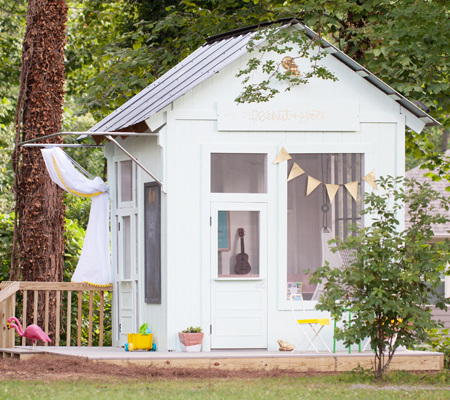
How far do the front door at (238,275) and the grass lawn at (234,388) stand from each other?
5.57ft

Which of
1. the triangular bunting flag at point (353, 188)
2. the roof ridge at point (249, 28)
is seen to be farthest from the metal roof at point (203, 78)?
the triangular bunting flag at point (353, 188)

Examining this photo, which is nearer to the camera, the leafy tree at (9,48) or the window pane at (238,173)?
the window pane at (238,173)

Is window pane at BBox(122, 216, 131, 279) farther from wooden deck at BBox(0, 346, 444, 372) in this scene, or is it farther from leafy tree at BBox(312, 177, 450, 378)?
leafy tree at BBox(312, 177, 450, 378)

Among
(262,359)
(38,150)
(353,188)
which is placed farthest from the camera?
(38,150)

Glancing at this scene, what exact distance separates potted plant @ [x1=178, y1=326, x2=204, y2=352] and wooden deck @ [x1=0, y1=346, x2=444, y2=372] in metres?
0.23

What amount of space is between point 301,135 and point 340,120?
569 mm

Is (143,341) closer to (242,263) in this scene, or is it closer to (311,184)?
(242,263)

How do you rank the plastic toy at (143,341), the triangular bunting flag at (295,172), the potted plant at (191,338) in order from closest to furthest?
the potted plant at (191,338) < the plastic toy at (143,341) < the triangular bunting flag at (295,172)

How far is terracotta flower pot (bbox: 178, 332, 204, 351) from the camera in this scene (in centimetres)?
1092

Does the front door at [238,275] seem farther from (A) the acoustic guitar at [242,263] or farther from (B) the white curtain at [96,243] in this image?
(B) the white curtain at [96,243]

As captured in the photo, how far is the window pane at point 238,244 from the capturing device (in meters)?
11.5

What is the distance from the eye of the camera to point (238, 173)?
11609mm

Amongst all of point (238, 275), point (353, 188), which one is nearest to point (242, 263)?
point (238, 275)

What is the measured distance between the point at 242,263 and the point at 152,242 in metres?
1.24
